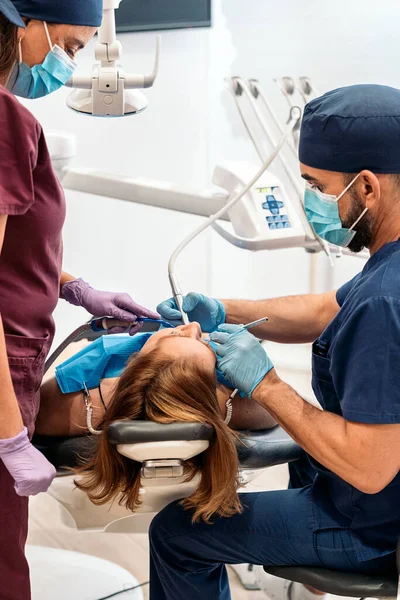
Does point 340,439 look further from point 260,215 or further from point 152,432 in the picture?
point 260,215

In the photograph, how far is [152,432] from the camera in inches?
55.2

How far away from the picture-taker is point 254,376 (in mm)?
1452

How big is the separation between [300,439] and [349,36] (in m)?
2.46

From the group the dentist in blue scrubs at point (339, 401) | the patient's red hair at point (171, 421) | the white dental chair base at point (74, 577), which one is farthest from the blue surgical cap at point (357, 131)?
the white dental chair base at point (74, 577)

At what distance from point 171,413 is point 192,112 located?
2246 mm

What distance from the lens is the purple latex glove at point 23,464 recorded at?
1435mm

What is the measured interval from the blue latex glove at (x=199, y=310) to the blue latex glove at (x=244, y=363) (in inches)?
15.3

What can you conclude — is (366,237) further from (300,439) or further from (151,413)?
(151,413)

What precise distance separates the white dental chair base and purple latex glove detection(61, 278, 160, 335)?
69cm

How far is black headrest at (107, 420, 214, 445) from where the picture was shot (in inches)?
55.2

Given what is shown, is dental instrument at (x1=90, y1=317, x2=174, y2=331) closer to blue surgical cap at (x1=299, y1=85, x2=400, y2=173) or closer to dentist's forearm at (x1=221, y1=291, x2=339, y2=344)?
dentist's forearm at (x1=221, y1=291, x2=339, y2=344)

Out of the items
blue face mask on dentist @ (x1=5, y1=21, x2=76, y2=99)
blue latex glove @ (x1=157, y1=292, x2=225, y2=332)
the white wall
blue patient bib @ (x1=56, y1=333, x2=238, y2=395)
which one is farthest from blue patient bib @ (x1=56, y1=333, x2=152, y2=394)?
the white wall

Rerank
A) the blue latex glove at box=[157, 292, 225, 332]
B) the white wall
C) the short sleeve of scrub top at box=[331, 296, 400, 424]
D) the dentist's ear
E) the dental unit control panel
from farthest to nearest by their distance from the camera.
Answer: the white wall → the dental unit control panel → the blue latex glove at box=[157, 292, 225, 332] → the dentist's ear → the short sleeve of scrub top at box=[331, 296, 400, 424]

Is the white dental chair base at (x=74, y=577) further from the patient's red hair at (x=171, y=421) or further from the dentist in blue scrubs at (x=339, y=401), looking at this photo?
the patient's red hair at (x=171, y=421)
